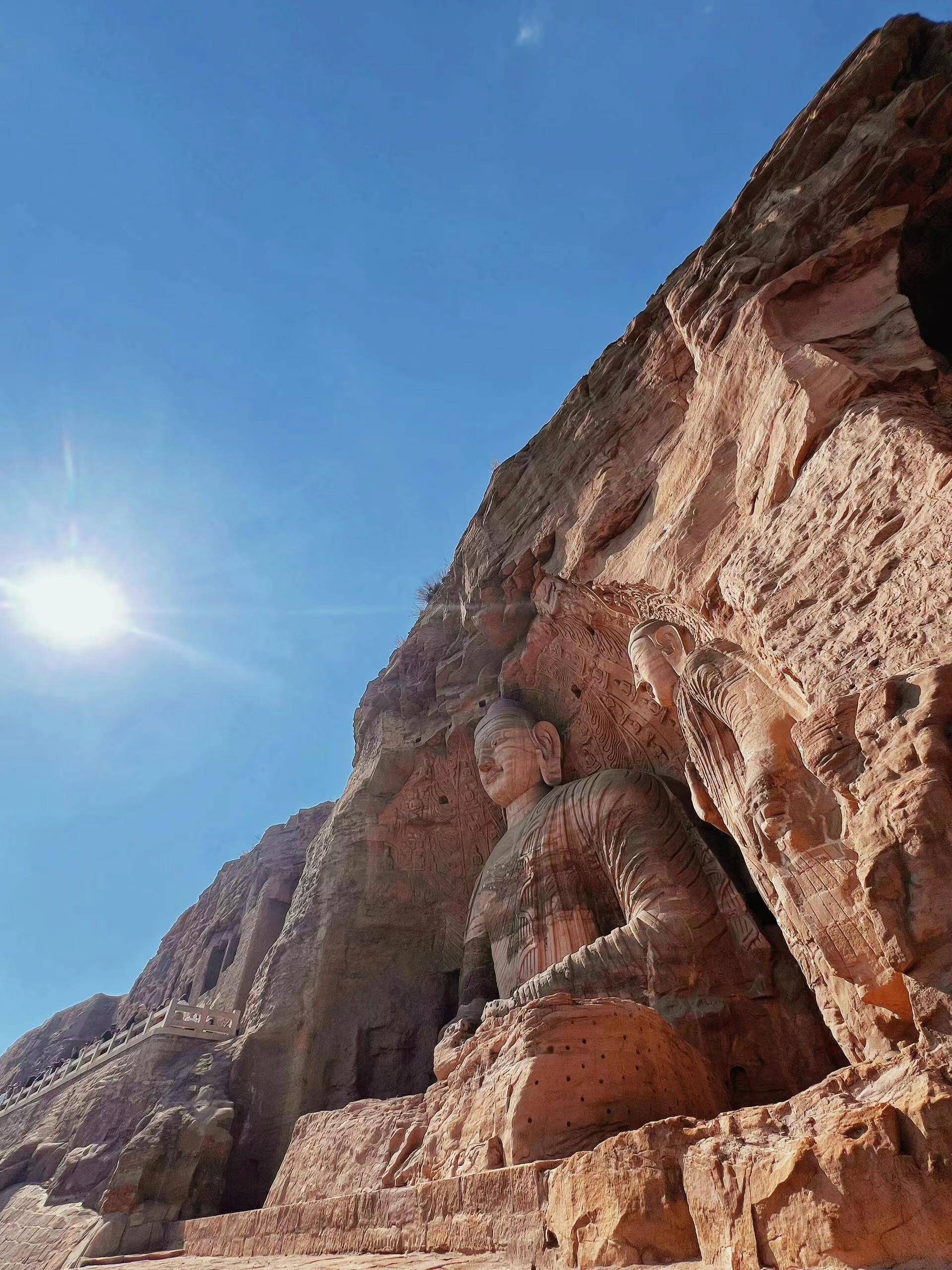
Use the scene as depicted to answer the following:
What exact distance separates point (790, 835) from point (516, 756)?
4173 millimetres

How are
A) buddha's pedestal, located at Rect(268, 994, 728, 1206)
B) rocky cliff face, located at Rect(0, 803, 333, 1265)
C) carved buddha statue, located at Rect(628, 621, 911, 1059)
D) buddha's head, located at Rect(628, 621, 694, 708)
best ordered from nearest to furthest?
carved buddha statue, located at Rect(628, 621, 911, 1059) < buddha's pedestal, located at Rect(268, 994, 728, 1206) < buddha's head, located at Rect(628, 621, 694, 708) < rocky cliff face, located at Rect(0, 803, 333, 1265)

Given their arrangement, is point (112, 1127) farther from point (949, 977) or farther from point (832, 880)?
point (949, 977)

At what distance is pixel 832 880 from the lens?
304cm

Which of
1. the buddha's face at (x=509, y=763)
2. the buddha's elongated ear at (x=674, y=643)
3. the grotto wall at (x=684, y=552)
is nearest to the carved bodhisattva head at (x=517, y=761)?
the buddha's face at (x=509, y=763)

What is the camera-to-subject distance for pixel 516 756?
286 inches

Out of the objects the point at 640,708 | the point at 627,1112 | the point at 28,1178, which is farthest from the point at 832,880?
the point at 28,1178

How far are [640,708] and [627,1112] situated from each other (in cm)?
380

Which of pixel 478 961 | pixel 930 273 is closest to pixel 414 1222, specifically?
pixel 478 961

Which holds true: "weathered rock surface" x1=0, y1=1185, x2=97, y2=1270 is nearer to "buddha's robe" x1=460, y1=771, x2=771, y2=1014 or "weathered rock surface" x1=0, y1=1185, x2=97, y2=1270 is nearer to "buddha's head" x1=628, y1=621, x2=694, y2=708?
"buddha's robe" x1=460, y1=771, x2=771, y2=1014

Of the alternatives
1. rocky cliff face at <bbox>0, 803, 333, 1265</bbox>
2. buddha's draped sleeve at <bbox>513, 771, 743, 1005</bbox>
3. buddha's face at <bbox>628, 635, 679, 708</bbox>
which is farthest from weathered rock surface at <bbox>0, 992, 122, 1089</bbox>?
buddha's face at <bbox>628, 635, 679, 708</bbox>

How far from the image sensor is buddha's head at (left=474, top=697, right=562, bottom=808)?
7.27 m

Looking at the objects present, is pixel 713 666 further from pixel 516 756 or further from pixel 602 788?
pixel 516 756

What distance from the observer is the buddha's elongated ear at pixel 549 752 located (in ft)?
23.9

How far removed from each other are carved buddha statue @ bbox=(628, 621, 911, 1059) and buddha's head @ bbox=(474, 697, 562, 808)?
294cm
